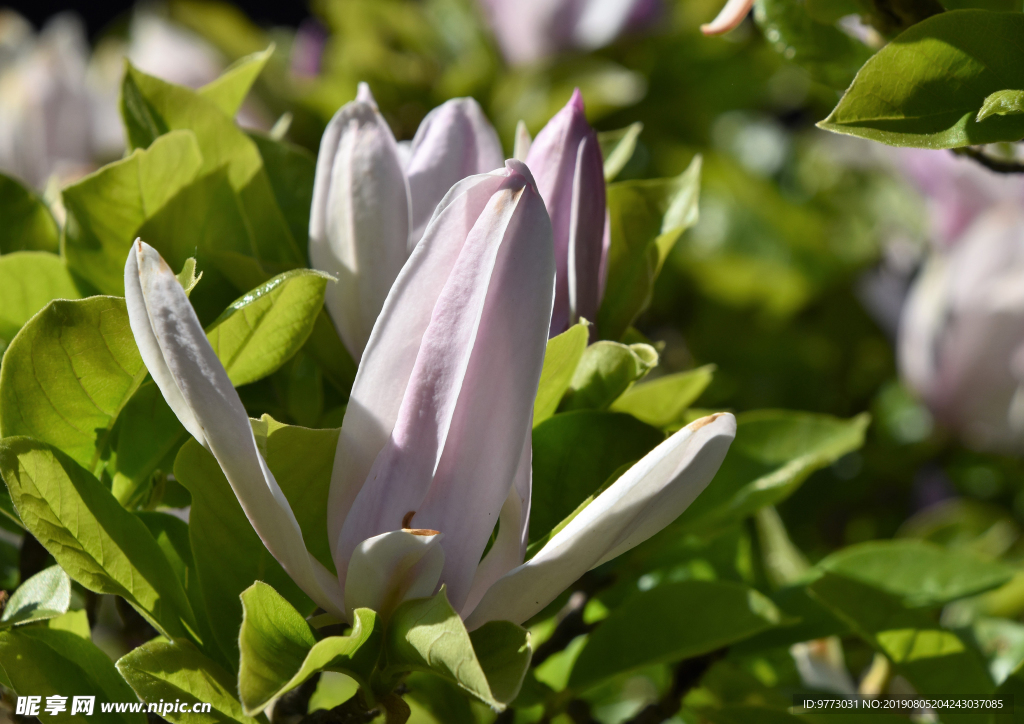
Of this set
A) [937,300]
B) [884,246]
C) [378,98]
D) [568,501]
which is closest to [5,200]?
[568,501]

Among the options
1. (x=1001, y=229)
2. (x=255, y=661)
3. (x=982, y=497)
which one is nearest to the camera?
(x=255, y=661)

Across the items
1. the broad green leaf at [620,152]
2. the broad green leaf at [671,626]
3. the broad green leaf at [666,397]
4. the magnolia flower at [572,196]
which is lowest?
the broad green leaf at [671,626]

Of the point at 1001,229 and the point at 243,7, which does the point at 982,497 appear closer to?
the point at 1001,229

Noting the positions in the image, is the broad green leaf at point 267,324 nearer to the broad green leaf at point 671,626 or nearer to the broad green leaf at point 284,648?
the broad green leaf at point 284,648

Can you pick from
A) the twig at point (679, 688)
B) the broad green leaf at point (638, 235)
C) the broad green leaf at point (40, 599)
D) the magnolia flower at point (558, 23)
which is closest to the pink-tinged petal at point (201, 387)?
the broad green leaf at point (40, 599)

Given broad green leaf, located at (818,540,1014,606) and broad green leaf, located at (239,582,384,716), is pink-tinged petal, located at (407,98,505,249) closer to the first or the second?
broad green leaf, located at (239,582,384,716)

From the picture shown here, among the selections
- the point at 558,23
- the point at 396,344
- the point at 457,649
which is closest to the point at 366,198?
the point at 396,344
